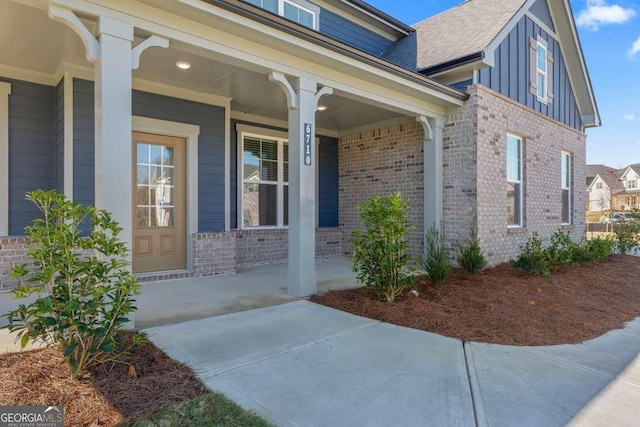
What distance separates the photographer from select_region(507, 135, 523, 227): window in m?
8.77

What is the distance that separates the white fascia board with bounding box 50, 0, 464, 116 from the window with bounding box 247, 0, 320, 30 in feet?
9.94

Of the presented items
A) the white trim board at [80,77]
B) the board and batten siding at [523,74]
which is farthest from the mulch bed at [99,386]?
the board and batten siding at [523,74]

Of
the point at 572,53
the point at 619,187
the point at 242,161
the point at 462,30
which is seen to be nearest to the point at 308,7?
the point at 462,30

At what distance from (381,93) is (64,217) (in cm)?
529

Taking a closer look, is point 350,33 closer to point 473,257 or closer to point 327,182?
point 327,182

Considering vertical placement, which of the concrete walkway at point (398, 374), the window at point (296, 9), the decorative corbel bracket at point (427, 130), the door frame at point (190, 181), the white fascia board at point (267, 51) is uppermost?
the window at point (296, 9)

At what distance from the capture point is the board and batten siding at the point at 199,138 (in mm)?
5703

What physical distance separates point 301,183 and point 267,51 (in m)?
1.83

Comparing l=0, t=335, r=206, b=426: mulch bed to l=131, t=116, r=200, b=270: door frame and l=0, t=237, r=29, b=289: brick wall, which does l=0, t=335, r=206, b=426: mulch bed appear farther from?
l=131, t=116, r=200, b=270: door frame

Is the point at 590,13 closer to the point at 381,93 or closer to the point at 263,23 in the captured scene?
the point at 381,93

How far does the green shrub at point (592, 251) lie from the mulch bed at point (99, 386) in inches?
352

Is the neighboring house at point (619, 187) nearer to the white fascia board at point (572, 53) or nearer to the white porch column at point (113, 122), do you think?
the white fascia board at point (572, 53)

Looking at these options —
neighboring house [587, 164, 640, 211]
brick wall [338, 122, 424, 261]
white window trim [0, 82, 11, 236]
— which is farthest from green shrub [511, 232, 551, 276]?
neighboring house [587, 164, 640, 211]

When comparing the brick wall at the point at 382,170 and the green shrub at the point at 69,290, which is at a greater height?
the brick wall at the point at 382,170
